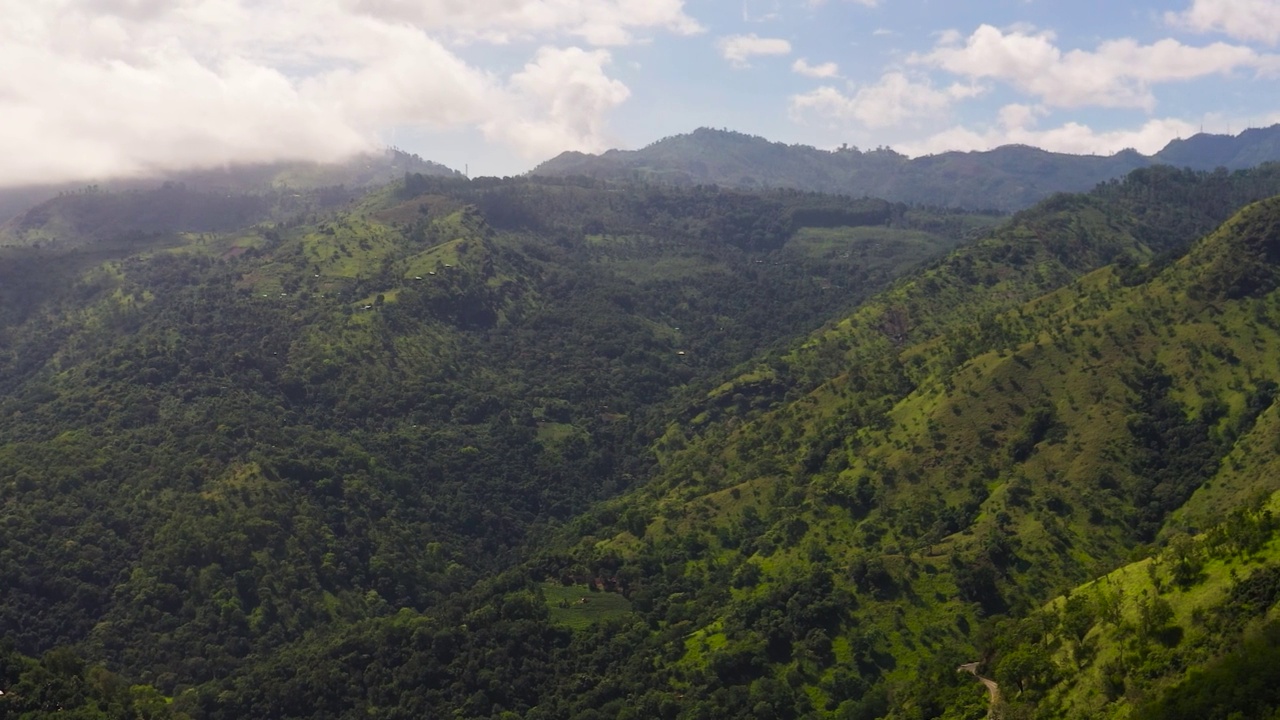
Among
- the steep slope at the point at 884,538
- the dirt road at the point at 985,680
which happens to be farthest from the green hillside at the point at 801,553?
the dirt road at the point at 985,680

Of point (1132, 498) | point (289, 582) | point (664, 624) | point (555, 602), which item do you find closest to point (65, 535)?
point (289, 582)

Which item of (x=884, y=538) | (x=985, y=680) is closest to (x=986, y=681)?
(x=985, y=680)

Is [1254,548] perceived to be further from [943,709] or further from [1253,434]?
[1253,434]

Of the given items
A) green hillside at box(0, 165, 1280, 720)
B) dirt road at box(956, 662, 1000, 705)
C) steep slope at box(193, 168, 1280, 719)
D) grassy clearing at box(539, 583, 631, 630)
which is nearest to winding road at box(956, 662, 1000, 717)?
dirt road at box(956, 662, 1000, 705)

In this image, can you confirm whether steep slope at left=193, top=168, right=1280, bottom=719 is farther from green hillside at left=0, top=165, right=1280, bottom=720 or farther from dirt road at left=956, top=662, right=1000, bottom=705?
dirt road at left=956, top=662, right=1000, bottom=705

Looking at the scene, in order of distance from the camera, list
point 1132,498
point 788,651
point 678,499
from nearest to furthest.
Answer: point 788,651 < point 1132,498 < point 678,499

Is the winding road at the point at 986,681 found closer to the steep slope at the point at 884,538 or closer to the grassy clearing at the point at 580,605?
the steep slope at the point at 884,538
